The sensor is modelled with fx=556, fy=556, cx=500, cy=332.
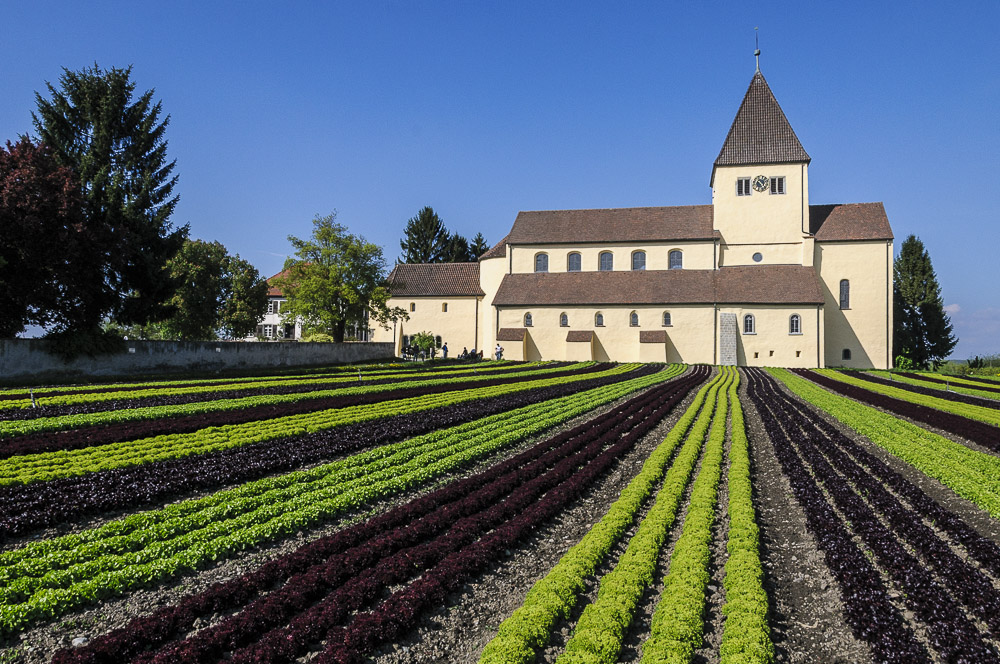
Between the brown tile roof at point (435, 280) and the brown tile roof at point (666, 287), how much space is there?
486 cm

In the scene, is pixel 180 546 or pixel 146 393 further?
pixel 146 393

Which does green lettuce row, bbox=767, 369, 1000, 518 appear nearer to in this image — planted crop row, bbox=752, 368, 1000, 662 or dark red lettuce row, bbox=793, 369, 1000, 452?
dark red lettuce row, bbox=793, 369, 1000, 452

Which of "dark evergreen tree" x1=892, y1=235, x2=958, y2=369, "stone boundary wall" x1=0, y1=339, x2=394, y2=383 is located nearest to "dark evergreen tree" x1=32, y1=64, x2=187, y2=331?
"stone boundary wall" x1=0, y1=339, x2=394, y2=383

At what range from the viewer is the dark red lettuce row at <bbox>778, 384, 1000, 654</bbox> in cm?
523

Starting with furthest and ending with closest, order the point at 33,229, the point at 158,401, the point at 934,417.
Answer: the point at 33,229 → the point at 158,401 → the point at 934,417

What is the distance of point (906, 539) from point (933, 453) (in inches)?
232

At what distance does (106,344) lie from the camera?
2648 centimetres

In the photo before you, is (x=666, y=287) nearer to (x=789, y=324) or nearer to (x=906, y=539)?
(x=789, y=324)

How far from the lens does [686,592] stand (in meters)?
5.39

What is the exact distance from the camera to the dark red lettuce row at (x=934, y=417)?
1357 centimetres

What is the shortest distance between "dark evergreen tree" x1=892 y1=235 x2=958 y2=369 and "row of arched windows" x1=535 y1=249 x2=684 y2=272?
23.5 meters

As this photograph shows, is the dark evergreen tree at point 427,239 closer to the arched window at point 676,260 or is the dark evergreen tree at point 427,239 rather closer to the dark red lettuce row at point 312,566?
the arched window at point 676,260

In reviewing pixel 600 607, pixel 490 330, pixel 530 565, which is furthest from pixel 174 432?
pixel 490 330

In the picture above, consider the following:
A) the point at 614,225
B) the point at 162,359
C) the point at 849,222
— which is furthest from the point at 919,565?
the point at 849,222
